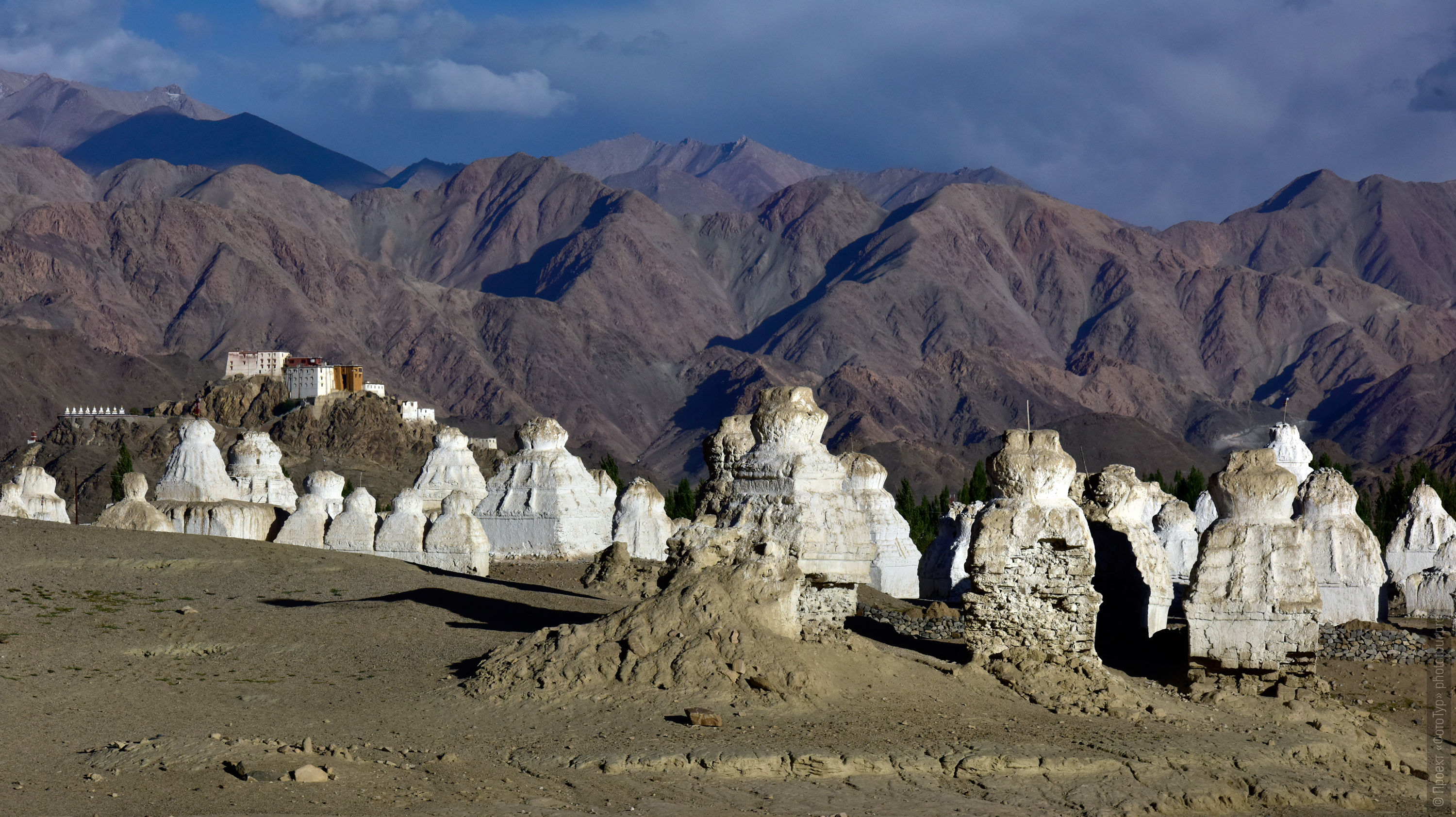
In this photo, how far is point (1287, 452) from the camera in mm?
36781

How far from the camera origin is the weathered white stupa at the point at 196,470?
107ft

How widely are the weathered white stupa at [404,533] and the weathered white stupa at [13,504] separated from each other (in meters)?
10.0

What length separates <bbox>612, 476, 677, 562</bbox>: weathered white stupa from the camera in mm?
34625

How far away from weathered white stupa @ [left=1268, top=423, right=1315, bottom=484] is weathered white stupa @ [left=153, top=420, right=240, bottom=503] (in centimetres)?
2466

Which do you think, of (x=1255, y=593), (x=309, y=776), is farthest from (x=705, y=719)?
(x=1255, y=593)

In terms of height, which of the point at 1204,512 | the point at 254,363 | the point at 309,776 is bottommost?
the point at 309,776

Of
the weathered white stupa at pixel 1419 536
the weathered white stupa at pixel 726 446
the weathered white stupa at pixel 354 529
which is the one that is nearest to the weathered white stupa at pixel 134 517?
the weathered white stupa at pixel 354 529

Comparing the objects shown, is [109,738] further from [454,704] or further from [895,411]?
[895,411]

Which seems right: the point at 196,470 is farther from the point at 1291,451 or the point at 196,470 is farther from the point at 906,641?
the point at 1291,451

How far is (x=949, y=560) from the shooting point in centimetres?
3416

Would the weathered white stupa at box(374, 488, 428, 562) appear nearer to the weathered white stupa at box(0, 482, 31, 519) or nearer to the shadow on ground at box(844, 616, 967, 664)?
the shadow on ground at box(844, 616, 967, 664)

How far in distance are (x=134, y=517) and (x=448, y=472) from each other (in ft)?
24.9

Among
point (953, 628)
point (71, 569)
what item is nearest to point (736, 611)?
point (953, 628)

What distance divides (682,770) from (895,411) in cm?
17442
